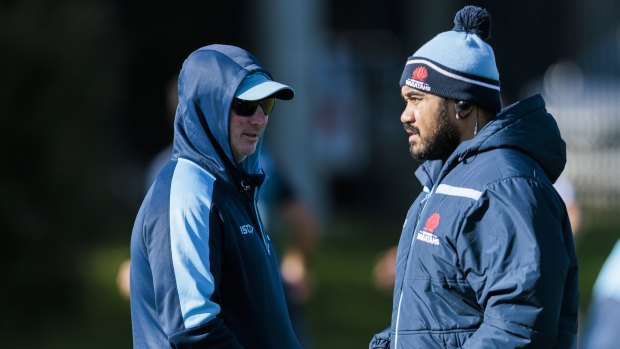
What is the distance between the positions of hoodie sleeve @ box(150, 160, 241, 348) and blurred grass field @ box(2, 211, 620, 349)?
214 inches

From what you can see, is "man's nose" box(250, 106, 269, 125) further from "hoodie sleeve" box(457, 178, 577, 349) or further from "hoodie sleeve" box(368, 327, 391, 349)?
"hoodie sleeve" box(368, 327, 391, 349)

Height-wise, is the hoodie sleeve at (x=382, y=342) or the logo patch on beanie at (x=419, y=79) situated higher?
the logo patch on beanie at (x=419, y=79)

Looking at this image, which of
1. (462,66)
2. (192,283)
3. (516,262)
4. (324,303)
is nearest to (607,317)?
(516,262)

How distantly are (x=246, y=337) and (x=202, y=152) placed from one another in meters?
0.62

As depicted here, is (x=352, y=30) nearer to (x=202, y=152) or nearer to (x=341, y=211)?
(x=341, y=211)

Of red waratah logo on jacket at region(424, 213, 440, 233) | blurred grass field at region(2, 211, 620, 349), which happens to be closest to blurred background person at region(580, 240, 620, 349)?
red waratah logo on jacket at region(424, 213, 440, 233)

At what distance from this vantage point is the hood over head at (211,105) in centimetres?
378

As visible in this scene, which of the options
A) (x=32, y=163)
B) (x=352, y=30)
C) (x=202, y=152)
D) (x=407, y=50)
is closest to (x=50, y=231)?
(x=32, y=163)

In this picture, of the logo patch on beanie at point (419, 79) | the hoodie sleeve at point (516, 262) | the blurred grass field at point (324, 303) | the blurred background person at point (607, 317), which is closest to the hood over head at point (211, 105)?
the logo patch on beanie at point (419, 79)

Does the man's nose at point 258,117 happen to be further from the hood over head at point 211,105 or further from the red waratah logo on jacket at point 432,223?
the red waratah logo on jacket at point 432,223

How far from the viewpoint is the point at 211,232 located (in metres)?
3.62

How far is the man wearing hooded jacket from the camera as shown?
3.56 m

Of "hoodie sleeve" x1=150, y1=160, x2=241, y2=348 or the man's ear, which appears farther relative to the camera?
the man's ear

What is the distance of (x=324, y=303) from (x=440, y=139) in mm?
7834
